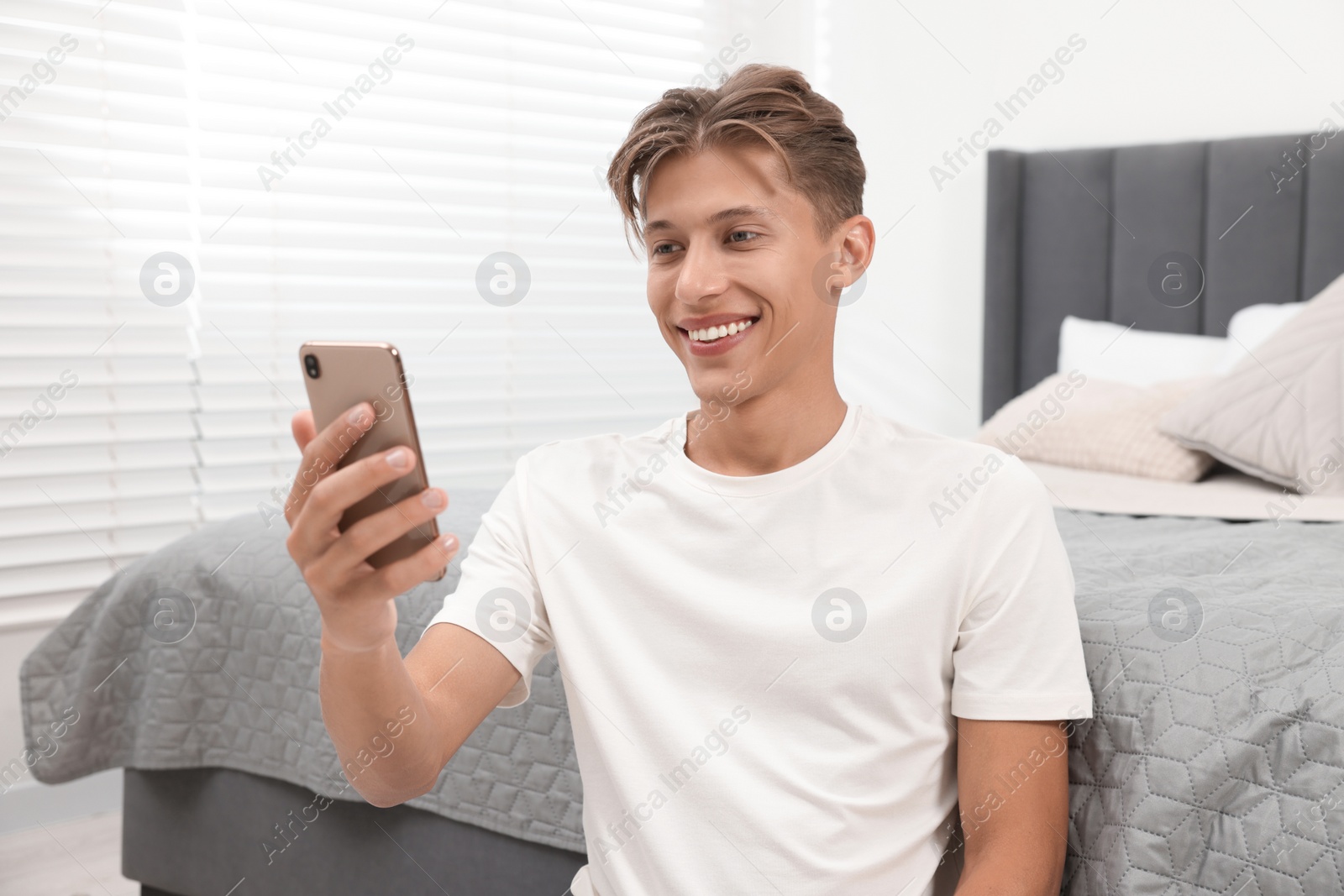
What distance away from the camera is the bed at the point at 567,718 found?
0.89 meters

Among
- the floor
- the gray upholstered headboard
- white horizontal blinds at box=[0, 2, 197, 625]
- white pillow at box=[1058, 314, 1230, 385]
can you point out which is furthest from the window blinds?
white pillow at box=[1058, 314, 1230, 385]

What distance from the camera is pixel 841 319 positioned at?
3.68 meters

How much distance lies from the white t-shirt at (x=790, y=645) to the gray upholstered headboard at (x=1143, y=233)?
2.00 meters

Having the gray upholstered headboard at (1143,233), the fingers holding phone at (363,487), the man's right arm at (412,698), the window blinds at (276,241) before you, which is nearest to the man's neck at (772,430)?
the man's right arm at (412,698)

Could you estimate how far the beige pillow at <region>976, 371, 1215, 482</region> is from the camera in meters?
2.13

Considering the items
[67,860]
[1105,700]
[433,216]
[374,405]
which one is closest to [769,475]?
[1105,700]

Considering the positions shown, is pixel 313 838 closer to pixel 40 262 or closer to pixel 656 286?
pixel 656 286

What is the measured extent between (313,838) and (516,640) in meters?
0.72

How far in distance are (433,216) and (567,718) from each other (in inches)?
76.1

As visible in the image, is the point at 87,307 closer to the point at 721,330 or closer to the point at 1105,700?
the point at 721,330

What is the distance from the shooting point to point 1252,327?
2486mm

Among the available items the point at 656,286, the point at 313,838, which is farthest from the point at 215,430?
the point at 656,286

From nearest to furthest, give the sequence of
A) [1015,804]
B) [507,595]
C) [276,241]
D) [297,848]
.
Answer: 1. [1015,804]
2. [507,595]
3. [297,848]
4. [276,241]

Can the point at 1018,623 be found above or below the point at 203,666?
above
